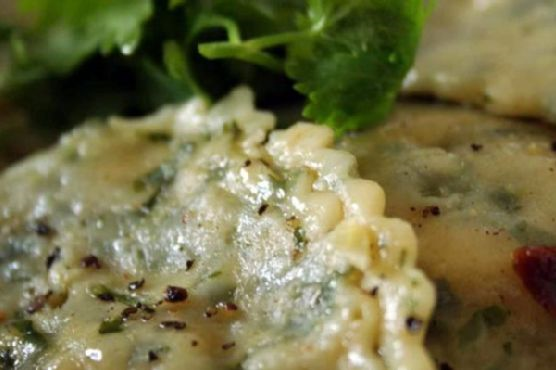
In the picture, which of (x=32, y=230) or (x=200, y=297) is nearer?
(x=200, y=297)

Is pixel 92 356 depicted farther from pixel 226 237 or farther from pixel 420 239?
pixel 420 239

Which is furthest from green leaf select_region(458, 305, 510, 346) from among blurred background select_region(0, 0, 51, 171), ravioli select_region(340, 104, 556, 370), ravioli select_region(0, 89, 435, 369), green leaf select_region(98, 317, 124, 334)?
blurred background select_region(0, 0, 51, 171)

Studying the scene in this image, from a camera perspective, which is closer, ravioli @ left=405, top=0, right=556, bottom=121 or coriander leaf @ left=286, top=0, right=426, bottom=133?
coriander leaf @ left=286, top=0, right=426, bottom=133

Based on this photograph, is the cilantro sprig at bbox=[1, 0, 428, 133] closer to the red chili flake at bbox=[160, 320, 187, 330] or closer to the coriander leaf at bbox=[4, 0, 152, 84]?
the coriander leaf at bbox=[4, 0, 152, 84]

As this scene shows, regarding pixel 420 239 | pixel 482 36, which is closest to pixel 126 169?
pixel 420 239

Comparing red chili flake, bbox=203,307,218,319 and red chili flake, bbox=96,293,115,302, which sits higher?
red chili flake, bbox=203,307,218,319

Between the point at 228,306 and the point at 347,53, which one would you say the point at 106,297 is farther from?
the point at 347,53

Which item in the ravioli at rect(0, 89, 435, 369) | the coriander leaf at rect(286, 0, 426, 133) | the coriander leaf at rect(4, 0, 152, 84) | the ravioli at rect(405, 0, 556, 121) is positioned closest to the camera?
the ravioli at rect(0, 89, 435, 369)
